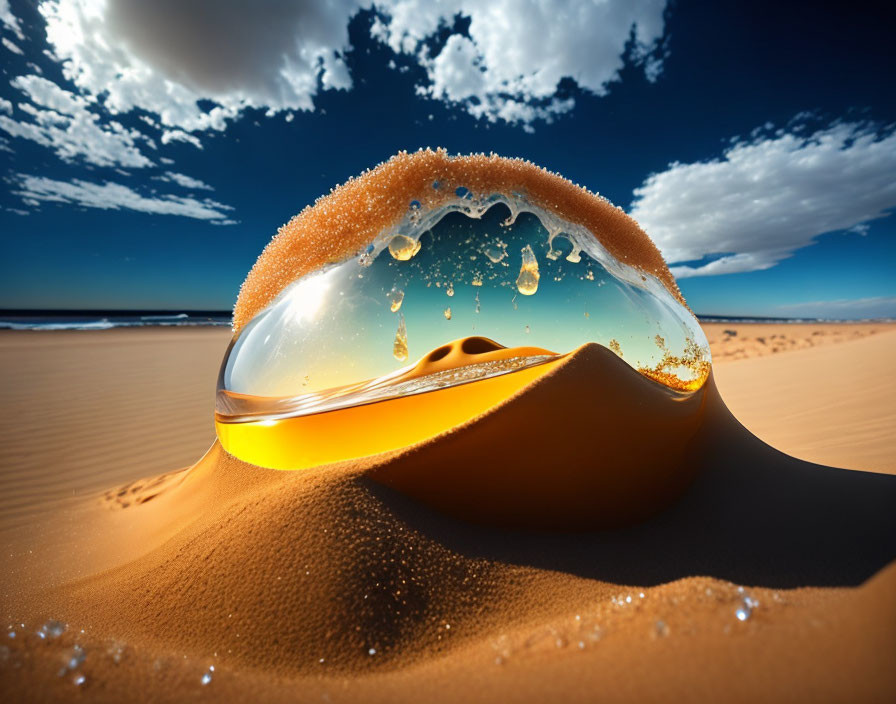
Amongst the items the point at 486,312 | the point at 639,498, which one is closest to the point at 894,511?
the point at 639,498

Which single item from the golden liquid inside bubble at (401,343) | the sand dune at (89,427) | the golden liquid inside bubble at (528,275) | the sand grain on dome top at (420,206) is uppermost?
the sand grain on dome top at (420,206)

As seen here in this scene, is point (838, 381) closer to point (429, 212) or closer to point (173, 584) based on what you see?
point (429, 212)

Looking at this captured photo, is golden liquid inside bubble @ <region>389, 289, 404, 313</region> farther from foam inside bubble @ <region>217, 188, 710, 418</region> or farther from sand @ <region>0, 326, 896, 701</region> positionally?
sand @ <region>0, 326, 896, 701</region>

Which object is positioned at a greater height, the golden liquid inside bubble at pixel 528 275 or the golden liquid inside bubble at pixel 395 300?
the golden liquid inside bubble at pixel 528 275

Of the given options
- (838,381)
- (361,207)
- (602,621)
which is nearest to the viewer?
(602,621)

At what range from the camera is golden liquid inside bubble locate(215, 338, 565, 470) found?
1.22 metres

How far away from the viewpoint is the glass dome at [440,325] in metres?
1.31

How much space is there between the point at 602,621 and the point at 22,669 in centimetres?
108

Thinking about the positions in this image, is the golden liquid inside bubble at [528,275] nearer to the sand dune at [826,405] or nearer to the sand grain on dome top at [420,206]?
the sand grain on dome top at [420,206]

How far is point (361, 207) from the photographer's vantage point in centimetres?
158

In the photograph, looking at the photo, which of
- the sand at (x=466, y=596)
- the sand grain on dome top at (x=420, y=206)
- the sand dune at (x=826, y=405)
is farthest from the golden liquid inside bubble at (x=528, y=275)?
the sand dune at (x=826, y=405)

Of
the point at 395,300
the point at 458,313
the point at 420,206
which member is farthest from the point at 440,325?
the point at 420,206

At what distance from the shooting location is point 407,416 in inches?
48.3

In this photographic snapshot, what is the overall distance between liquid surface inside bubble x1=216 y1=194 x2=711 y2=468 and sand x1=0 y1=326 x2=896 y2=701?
0.80 feet
